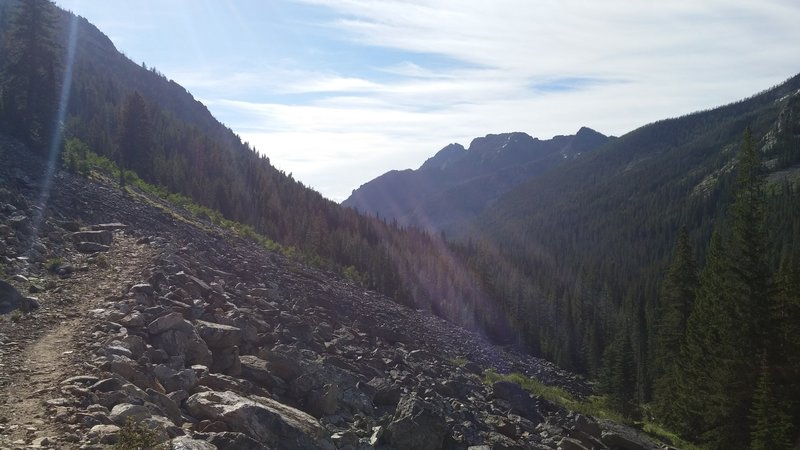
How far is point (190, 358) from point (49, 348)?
327cm

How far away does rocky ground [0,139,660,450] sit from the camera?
11.0 metres

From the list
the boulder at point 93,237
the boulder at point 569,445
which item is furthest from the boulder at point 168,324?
the boulder at point 569,445

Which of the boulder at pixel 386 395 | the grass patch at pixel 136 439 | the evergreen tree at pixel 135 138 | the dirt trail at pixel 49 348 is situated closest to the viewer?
the grass patch at pixel 136 439

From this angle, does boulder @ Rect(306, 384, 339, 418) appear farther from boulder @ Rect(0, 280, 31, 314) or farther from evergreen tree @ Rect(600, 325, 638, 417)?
evergreen tree @ Rect(600, 325, 638, 417)

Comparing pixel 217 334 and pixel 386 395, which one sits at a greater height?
pixel 217 334

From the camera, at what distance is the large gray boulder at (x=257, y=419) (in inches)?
465

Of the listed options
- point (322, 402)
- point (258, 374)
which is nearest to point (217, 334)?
point (258, 374)

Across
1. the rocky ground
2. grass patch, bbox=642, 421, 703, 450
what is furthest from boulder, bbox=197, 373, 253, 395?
grass patch, bbox=642, 421, 703, 450

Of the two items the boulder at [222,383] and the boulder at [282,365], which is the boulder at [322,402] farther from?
the boulder at [222,383]

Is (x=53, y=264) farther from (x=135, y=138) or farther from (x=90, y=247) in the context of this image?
(x=135, y=138)

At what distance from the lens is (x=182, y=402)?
40.5 ft

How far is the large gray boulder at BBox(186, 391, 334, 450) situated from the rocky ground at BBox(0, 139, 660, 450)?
0.12ft

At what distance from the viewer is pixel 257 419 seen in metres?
12.2

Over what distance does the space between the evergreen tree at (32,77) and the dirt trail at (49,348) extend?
83.2 feet
